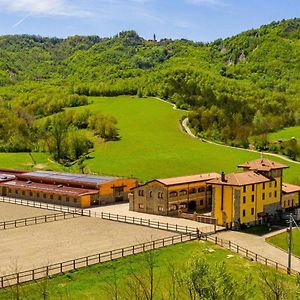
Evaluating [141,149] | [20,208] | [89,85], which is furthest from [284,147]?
[89,85]

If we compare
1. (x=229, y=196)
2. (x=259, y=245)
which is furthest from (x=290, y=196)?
(x=259, y=245)

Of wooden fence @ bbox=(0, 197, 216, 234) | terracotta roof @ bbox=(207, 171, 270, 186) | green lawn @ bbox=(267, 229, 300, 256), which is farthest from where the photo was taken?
terracotta roof @ bbox=(207, 171, 270, 186)

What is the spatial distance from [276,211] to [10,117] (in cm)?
8489

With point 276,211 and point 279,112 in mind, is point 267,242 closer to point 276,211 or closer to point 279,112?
point 276,211

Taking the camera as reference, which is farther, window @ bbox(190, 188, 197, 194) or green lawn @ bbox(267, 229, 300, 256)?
window @ bbox(190, 188, 197, 194)

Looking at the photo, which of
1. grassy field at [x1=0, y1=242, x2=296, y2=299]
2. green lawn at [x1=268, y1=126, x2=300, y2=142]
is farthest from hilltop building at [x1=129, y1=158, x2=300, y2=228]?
green lawn at [x1=268, y1=126, x2=300, y2=142]

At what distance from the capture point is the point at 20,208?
62688 mm

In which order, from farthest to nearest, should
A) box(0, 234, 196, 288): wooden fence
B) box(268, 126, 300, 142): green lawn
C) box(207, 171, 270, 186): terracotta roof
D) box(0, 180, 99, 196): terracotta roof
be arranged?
1. box(268, 126, 300, 142): green lawn
2. box(0, 180, 99, 196): terracotta roof
3. box(207, 171, 270, 186): terracotta roof
4. box(0, 234, 196, 288): wooden fence

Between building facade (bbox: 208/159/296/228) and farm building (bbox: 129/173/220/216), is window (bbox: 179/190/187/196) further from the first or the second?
building facade (bbox: 208/159/296/228)

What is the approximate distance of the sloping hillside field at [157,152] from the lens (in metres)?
86.7

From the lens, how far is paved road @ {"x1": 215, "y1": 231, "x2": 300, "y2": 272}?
4253 cm

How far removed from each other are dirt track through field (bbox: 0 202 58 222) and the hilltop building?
9.55m

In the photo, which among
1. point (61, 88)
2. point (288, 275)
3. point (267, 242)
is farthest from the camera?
point (61, 88)

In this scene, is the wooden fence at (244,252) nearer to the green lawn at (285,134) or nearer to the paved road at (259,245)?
the paved road at (259,245)
